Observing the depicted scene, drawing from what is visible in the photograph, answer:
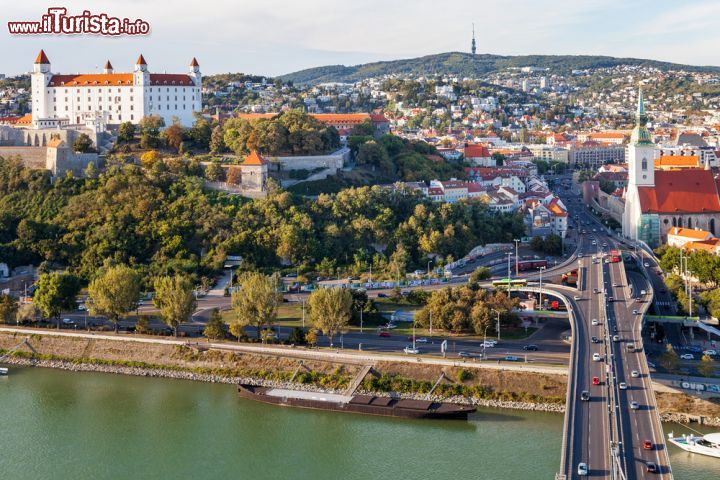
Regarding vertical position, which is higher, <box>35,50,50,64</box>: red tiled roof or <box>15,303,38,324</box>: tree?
<box>35,50,50,64</box>: red tiled roof

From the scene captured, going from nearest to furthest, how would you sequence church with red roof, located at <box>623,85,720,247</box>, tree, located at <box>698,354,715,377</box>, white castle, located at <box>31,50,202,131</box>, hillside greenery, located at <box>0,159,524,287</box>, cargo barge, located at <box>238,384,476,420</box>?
1. cargo barge, located at <box>238,384,476,420</box>
2. tree, located at <box>698,354,715,377</box>
3. hillside greenery, located at <box>0,159,524,287</box>
4. church with red roof, located at <box>623,85,720,247</box>
5. white castle, located at <box>31,50,202,131</box>

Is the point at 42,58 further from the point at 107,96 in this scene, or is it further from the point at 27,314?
the point at 27,314

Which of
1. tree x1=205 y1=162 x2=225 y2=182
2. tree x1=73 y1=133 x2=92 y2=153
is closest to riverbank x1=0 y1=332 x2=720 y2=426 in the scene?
tree x1=205 y1=162 x2=225 y2=182

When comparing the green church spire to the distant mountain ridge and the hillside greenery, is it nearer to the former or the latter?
the hillside greenery

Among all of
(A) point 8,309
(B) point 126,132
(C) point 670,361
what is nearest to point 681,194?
(C) point 670,361

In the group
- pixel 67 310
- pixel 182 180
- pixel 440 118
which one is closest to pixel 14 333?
pixel 67 310

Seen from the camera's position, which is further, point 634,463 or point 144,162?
point 144,162

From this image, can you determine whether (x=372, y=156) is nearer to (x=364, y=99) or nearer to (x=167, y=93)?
(x=167, y=93)

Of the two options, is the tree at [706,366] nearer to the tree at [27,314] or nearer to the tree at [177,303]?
the tree at [177,303]
